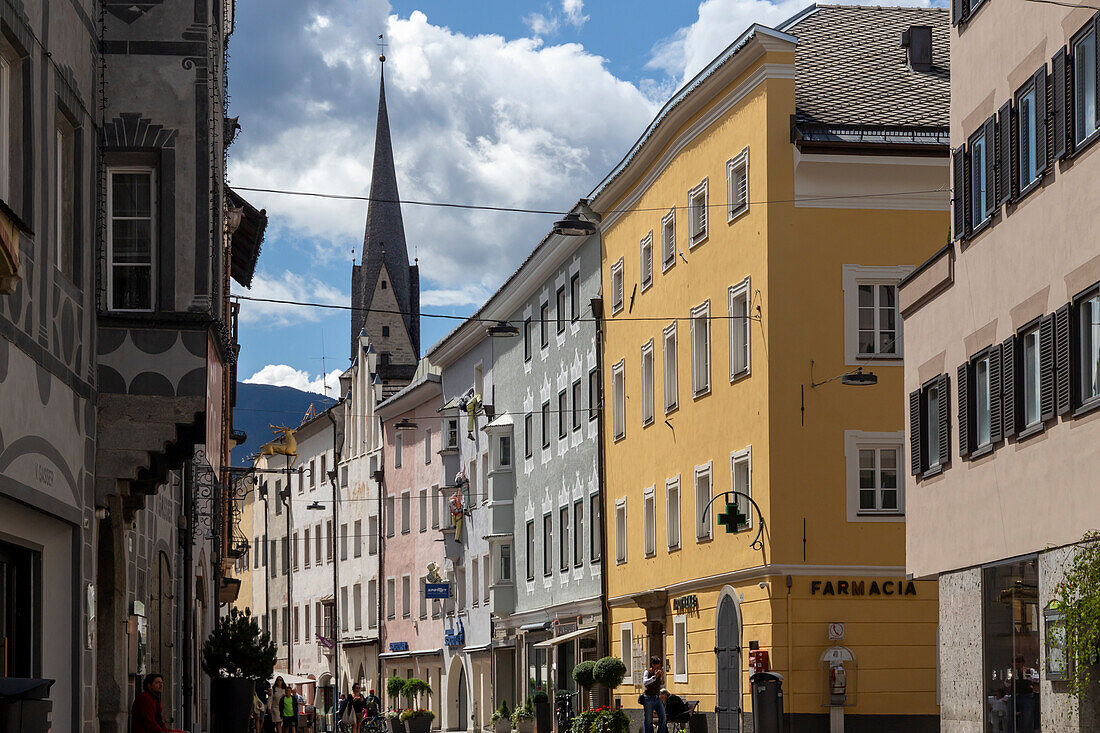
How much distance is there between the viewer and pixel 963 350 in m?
23.1

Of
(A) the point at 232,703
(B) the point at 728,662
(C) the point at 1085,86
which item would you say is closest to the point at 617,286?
(B) the point at 728,662

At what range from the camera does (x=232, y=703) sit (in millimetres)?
28844

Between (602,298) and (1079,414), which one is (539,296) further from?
(1079,414)

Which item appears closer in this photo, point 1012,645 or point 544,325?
point 1012,645

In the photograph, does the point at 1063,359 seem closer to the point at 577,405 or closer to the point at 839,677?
the point at 839,677

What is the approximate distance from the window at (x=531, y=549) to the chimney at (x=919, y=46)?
2203 cm

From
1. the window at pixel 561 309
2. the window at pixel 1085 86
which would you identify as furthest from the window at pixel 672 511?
the window at pixel 1085 86

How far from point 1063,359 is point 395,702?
159 ft

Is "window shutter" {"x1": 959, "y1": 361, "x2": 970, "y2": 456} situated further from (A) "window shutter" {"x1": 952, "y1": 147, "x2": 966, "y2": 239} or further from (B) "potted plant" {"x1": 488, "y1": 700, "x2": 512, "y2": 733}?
(B) "potted plant" {"x1": 488, "y1": 700, "x2": 512, "y2": 733}

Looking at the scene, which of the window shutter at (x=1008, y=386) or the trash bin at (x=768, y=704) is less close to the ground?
the window shutter at (x=1008, y=386)

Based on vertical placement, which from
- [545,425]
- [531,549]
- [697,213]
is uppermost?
[697,213]

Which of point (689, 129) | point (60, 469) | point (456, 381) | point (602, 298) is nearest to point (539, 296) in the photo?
point (602, 298)

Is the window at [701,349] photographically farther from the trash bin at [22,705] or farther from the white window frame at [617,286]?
the trash bin at [22,705]

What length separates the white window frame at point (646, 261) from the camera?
132 ft
